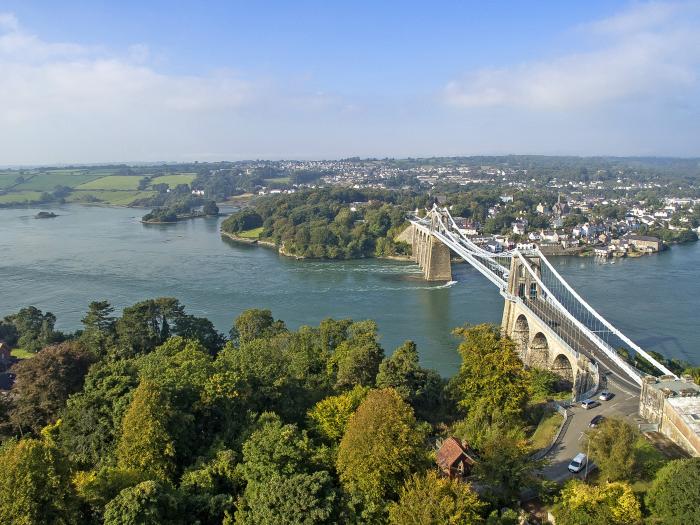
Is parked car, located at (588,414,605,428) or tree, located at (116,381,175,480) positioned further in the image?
parked car, located at (588,414,605,428)

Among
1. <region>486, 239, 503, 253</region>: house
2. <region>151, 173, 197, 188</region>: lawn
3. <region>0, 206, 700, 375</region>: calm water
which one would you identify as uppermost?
<region>151, 173, 197, 188</region>: lawn

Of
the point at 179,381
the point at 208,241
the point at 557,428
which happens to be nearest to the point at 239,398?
the point at 179,381

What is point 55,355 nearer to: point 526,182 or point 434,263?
point 434,263

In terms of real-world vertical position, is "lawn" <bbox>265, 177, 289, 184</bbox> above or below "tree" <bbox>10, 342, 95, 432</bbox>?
above

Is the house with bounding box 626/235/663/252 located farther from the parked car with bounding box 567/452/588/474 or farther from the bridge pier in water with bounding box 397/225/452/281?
the parked car with bounding box 567/452/588/474

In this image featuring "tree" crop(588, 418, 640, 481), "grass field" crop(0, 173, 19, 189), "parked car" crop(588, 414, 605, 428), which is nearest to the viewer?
"tree" crop(588, 418, 640, 481)

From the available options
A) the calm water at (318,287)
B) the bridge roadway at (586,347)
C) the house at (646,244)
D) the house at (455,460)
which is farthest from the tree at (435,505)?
the house at (646,244)

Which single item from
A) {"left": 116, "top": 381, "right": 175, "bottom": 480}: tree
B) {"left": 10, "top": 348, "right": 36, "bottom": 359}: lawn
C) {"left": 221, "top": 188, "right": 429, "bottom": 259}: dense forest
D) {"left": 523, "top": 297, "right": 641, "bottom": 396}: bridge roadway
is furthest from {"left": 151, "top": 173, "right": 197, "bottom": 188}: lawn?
{"left": 116, "top": 381, "right": 175, "bottom": 480}: tree

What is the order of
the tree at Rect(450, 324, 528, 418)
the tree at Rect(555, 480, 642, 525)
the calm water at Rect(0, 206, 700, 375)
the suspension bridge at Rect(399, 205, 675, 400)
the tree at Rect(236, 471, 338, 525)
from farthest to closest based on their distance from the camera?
1. the calm water at Rect(0, 206, 700, 375)
2. the suspension bridge at Rect(399, 205, 675, 400)
3. the tree at Rect(450, 324, 528, 418)
4. the tree at Rect(555, 480, 642, 525)
5. the tree at Rect(236, 471, 338, 525)
